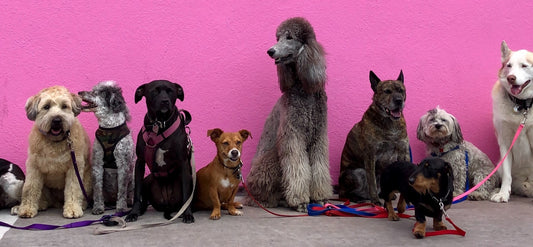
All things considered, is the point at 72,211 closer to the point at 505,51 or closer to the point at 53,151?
the point at 53,151

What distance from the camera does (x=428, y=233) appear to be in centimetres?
338

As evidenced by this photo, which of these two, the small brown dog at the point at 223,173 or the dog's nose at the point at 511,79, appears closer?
the small brown dog at the point at 223,173

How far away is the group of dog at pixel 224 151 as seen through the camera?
3848 mm

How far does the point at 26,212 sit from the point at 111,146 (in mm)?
854

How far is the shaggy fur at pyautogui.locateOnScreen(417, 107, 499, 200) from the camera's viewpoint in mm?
4777

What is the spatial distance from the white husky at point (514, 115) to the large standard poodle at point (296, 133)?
6.07 feet

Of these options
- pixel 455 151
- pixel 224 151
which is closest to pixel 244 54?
pixel 224 151

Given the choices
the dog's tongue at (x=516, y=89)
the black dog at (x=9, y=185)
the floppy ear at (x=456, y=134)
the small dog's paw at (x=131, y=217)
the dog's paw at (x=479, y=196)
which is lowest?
the dog's paw at (x=479, y=196)

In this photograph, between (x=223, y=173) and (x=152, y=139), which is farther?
(x=223, y=173)

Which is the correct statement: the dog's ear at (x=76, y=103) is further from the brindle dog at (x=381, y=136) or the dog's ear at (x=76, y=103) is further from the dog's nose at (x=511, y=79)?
the dog's nose at (x=511, y=79)

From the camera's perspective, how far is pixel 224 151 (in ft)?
12.7

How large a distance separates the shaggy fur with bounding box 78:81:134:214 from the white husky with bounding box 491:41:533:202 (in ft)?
11.6

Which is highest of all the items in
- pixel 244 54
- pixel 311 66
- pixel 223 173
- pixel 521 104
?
pixel 244 54

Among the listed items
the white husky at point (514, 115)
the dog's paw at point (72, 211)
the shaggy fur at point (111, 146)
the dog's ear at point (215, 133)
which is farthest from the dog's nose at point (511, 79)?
the dog's paw at point (72, 211)
